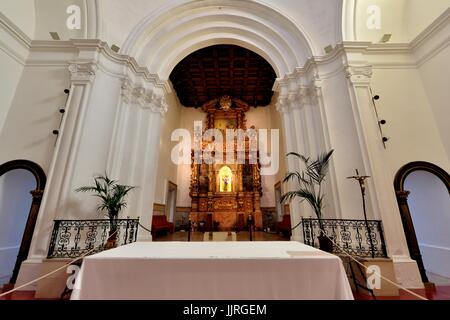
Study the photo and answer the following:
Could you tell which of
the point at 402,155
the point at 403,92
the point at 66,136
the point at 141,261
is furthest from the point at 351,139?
the point at 66,136

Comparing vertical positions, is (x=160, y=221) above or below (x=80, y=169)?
below

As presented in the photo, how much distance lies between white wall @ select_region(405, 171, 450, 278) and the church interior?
0.03 meters

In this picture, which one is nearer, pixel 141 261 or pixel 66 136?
pixel 141 261

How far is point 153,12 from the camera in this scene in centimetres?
616

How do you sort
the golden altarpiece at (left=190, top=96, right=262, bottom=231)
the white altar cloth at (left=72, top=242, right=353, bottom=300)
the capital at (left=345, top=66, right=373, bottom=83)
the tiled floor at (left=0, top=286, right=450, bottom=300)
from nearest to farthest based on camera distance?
the white altar cloth at (left=72, top=242, right=353, bottom=300), the tiled floor at (left=0, top=286, right=450, bottom=300), the capital at (left=345, top=66, right=373, bottom=83), the golden altarpiece at (left=190, top=96, right=262, bottom=231)

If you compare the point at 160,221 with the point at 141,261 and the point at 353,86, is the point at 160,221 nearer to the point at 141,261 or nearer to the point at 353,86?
the point at 141,261

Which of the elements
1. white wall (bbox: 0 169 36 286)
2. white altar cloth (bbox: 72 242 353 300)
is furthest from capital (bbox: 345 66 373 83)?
white wall (bbox: 0 169 36 286)

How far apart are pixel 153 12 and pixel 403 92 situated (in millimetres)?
7848

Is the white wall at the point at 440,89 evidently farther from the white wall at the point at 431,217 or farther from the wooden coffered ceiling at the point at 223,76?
the wooden coffered ceiling at the point at 223,76

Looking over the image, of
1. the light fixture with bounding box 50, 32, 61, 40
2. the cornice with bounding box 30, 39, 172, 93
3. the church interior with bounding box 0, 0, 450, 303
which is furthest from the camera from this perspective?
the light fixture with bounding box 50, 32, 61, 40

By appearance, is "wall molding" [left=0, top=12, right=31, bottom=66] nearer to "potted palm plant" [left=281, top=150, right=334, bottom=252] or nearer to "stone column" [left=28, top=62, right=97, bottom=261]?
"stone column" [left=28, top=62, right=97, bottom=261]

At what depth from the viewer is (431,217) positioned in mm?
4871

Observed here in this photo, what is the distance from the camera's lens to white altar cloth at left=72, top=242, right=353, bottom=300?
1.80 m

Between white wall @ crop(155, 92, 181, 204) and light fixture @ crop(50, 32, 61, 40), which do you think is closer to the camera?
light fixture @ crop(50, 32, 61, 40)
